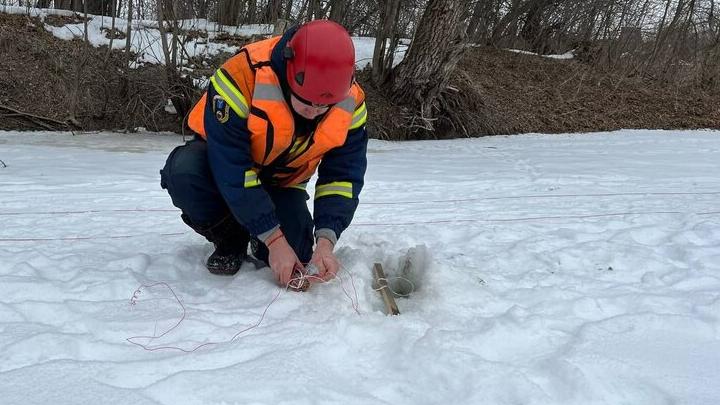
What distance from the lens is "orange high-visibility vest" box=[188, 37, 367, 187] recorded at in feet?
6.45

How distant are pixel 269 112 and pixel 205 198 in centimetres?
52

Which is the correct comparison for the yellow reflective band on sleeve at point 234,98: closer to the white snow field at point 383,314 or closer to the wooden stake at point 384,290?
the white snow field at point 383,314

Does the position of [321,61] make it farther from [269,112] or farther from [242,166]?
[242,166]

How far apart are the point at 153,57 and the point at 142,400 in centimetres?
897

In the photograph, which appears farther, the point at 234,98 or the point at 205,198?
the point at 205,198

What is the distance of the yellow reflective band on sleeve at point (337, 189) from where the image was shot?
2234 mm

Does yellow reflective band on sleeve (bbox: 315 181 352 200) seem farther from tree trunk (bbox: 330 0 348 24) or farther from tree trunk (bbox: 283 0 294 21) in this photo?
tree trunk (bbox: 283 0 294 21)

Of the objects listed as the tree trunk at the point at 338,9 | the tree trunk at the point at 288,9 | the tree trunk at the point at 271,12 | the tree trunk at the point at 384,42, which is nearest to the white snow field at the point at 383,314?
the tree trunk at the point at 384,42

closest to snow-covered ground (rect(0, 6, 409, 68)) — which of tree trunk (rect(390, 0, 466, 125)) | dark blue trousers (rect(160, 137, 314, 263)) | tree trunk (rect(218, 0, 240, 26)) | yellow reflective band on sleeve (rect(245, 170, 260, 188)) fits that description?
tree trunk (rect(218, 0, 240, 26))

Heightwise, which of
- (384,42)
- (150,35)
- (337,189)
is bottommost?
(337,189)

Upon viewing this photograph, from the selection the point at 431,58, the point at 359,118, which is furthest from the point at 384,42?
the point at 359,118

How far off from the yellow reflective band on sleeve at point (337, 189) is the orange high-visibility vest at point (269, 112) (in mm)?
126

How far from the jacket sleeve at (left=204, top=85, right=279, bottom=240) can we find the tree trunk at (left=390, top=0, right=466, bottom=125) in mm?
6851

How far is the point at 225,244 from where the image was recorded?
2.41m
